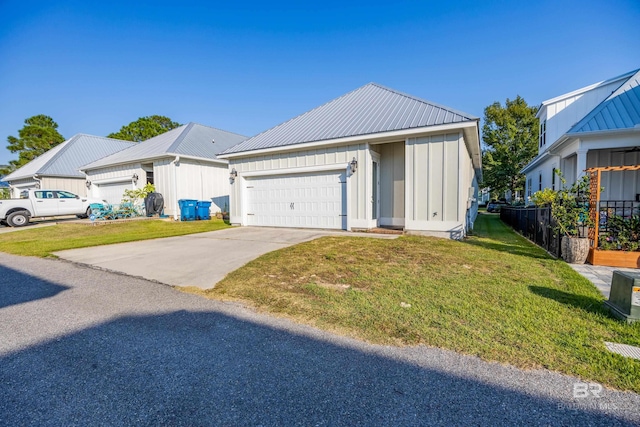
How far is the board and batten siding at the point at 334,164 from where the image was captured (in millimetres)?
9375

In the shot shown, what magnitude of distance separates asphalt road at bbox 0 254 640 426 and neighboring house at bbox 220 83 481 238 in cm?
671

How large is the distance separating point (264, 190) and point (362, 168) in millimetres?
4244

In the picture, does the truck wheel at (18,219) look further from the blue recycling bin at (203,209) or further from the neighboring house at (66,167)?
the blue recycling bin at (203,209)

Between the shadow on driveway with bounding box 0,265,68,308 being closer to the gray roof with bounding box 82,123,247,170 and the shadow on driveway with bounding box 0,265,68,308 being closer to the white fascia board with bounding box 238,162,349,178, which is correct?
the white fascia board with bounding box 238,162,349,178

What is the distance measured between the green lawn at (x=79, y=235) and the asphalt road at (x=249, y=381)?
5.69 m

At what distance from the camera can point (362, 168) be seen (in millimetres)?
9383

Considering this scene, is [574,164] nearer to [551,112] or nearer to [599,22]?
[551,112]

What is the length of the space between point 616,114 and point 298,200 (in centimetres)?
1022

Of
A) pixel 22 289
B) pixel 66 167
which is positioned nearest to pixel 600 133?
pixel 22 289

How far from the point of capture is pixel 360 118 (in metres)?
10.3

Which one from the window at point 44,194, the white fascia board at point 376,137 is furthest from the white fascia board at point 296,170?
the window at point 44,194

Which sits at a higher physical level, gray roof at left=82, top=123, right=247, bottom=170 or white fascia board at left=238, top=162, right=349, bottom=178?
gray roof at left=82, top=123, right=247, bottom=170

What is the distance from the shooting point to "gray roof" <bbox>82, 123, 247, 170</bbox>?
1490 centimetres

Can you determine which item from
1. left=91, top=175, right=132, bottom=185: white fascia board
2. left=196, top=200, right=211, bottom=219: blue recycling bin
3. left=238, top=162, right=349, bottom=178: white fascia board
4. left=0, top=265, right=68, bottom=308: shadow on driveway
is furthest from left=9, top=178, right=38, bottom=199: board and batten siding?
left=0, top=265, right=68, bottom=308: shadow on driveway
